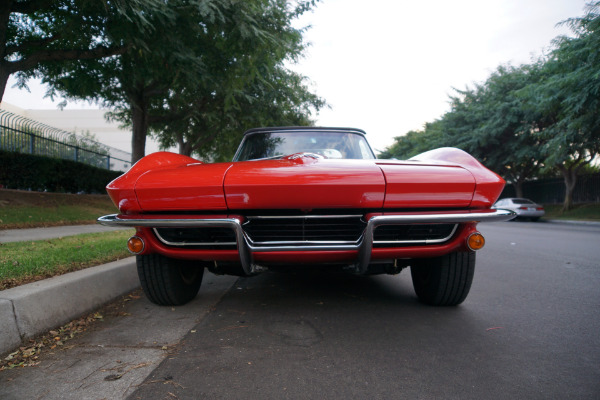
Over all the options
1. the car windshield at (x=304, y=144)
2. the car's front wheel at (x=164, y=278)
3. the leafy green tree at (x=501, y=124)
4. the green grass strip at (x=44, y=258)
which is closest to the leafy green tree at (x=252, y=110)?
the green grass strip at (x=44, y=258)

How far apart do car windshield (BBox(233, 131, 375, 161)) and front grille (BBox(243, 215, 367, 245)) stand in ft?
3.84

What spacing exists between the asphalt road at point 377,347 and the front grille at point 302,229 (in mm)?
584

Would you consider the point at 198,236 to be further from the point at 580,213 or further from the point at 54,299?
the point at 580,213

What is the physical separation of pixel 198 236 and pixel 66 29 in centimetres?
508

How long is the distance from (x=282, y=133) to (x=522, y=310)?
102 inches

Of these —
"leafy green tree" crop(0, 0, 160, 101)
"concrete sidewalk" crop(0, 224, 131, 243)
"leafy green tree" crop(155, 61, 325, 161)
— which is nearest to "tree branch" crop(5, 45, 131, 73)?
"leafy green tree" crop(0, 0, 160, 101)

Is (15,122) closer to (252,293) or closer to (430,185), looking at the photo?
(252,293)

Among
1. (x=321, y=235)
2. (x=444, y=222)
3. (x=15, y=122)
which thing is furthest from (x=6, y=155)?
(x=444, y=222)

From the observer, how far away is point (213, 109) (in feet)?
43.2

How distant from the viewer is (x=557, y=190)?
2395cm

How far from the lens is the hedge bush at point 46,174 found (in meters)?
9.69

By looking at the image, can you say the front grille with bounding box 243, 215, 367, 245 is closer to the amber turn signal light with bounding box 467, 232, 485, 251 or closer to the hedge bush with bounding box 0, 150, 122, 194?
the amber turn signal light with bounding box 467, 232, 485, 251

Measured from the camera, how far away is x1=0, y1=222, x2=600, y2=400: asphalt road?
5.67 feet

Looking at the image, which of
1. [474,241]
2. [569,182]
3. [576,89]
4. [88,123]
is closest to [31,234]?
[474,241]
